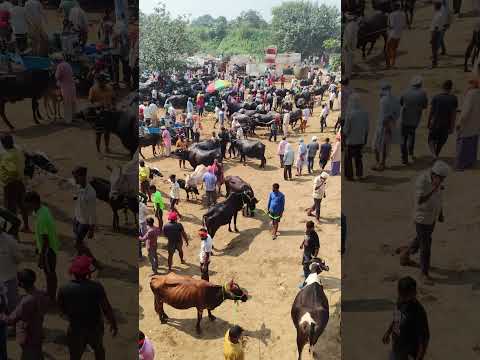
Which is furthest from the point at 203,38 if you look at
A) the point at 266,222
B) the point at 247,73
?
the point at 266,222

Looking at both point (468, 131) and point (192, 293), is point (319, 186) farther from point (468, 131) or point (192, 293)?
point (468, 131)

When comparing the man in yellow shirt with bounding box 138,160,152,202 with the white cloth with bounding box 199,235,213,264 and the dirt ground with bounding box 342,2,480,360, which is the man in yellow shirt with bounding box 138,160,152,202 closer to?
the white cloth with bounding box 199,235,213,264

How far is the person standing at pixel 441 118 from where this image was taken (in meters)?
3.74

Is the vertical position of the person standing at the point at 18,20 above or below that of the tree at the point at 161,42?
below

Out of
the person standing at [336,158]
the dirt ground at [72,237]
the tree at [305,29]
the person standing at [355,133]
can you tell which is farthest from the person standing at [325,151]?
the tree at [305,29]

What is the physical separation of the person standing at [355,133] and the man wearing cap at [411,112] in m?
0.31

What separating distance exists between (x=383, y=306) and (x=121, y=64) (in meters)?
2.98

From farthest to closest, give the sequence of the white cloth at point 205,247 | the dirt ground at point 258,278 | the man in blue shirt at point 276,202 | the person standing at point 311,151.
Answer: the person standing at point 311,151, the man in blue shirt at point 276,202, the white cloth at point 205,247, the dirt ground at point 258,278

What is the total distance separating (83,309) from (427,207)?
2.89 meters

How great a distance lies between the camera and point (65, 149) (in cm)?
405

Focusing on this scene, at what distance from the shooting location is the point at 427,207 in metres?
3.76

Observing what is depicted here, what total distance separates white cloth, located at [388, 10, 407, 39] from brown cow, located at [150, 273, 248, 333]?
16.7 feet

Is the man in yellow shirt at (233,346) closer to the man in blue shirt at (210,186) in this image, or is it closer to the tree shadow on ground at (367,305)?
the tree shadow on ground at (367,305)

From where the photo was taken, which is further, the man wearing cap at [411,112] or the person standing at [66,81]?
the person standing at [66,81]
